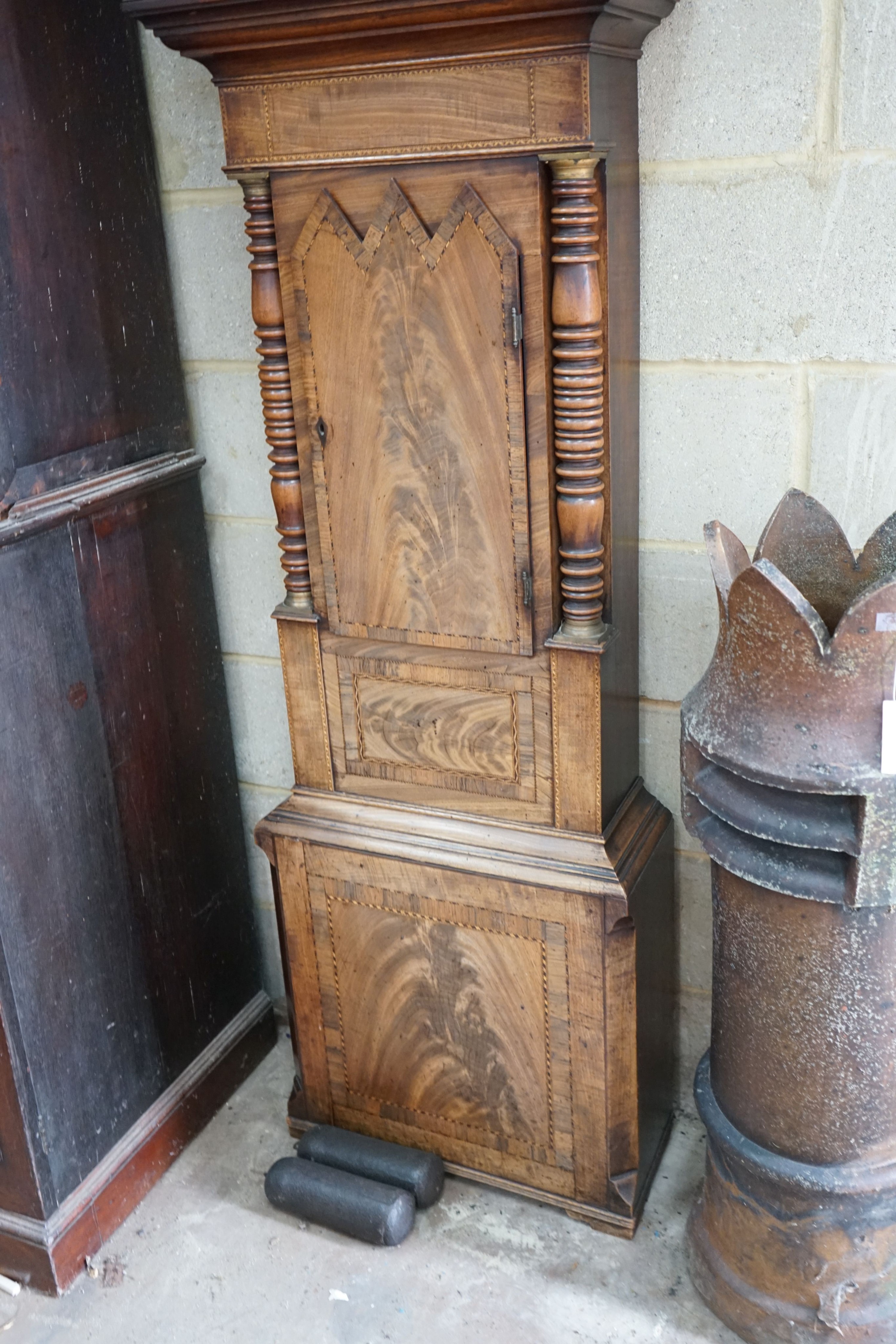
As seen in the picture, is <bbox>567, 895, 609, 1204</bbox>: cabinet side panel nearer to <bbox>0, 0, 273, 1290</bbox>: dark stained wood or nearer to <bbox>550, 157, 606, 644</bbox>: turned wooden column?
<bbox>550, 157, 606, 644</bbox>: turned wooden column

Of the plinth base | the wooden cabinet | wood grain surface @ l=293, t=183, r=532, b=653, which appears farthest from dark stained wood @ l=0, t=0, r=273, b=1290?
the plinth base

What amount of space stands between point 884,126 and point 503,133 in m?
0.54

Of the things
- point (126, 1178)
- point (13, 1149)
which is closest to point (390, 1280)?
point (126, 1178)

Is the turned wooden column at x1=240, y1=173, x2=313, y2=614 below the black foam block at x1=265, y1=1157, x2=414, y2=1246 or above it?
above

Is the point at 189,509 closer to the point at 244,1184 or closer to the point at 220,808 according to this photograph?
the point at 220,808

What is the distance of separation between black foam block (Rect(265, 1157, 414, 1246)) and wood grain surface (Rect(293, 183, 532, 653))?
103 centimetres

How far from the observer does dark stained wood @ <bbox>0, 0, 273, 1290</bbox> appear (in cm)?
184

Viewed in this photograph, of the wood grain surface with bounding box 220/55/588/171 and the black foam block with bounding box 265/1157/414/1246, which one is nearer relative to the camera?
the wood grain surface with bounding box 220/55/588/171

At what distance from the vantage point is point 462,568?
70.9 inches

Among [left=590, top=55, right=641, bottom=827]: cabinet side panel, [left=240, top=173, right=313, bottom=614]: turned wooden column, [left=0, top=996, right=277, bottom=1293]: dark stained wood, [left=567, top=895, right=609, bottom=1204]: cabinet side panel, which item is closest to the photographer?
[left=590, top=55, right=641, bottom=827]: cabinet side panel

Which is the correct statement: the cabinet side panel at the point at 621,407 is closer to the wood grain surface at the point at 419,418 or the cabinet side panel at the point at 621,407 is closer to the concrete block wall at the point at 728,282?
the concrete block wall at the point at 728,282

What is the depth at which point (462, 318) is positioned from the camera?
5.45ft

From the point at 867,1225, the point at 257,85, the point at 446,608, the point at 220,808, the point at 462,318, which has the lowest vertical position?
the point at 867,1225

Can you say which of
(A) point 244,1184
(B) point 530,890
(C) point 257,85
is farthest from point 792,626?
(A) point 244,1184
